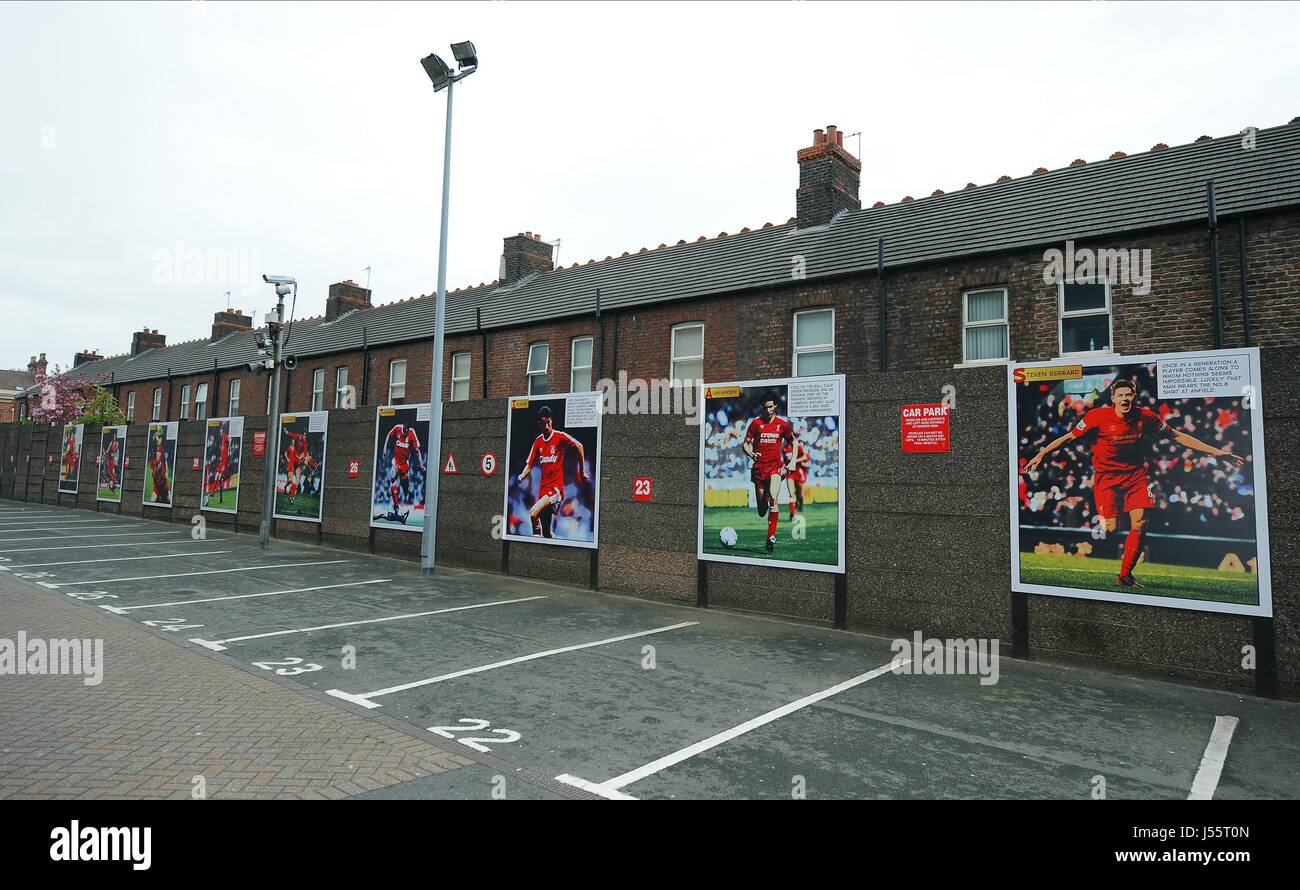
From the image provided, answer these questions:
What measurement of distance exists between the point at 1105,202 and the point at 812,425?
7236 mm

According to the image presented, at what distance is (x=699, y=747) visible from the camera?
212 inches

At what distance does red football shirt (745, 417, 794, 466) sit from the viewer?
11.1 metres

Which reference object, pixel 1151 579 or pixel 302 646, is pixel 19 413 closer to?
pixel 302 646

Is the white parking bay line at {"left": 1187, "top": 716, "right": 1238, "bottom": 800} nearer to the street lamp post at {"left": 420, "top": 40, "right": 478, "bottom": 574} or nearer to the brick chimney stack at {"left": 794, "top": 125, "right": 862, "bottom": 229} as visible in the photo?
the street lamp post at {"left": 420, "top": 40, "right": 478, "bottom": 574}

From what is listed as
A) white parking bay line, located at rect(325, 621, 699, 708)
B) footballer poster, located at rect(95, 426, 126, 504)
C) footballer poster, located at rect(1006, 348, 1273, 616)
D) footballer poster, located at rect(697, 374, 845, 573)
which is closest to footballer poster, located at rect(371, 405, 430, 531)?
footballer poster, located at rect(697, 374, 845, 573)

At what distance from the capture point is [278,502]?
2100cm

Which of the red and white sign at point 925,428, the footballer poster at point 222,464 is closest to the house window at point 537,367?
the footballer poster at point 222,464

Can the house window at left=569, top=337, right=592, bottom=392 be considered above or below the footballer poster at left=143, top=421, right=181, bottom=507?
above

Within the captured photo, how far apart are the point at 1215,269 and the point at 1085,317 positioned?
1.92 metres

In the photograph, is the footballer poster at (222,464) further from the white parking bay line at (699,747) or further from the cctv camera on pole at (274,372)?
the white parking bay line at (699,747)

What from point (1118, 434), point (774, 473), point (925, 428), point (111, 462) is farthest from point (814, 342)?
point (111, 462)

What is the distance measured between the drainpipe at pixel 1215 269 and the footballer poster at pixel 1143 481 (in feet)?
13.2

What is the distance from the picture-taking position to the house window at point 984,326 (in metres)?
13.4

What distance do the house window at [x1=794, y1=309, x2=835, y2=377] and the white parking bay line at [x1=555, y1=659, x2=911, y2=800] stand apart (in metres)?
8.74
